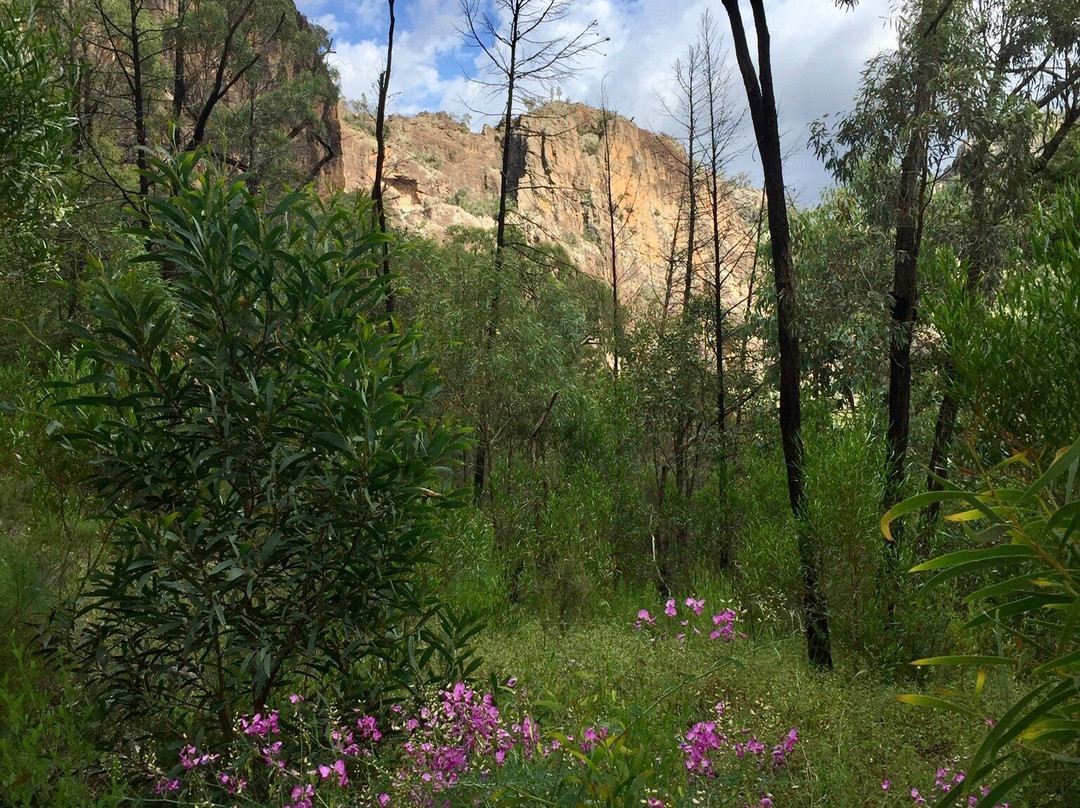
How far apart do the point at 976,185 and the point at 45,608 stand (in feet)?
38.6

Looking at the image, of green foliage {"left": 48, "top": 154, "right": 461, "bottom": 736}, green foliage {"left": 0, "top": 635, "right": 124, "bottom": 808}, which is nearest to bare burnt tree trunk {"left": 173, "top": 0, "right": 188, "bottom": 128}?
green foliage {"left": 48, "top": 154, "right": 461, "bottom": 736}

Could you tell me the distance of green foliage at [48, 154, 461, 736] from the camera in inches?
108

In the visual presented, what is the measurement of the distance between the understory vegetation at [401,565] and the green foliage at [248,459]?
2 centimetres

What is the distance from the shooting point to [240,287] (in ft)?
9.55

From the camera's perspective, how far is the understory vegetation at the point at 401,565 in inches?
90.7

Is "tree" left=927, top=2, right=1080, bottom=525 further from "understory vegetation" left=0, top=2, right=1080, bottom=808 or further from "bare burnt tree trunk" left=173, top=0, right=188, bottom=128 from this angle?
"bare burnt tree trunk" left=173, top=0, right=188, bottom=128

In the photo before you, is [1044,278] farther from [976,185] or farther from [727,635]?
[976,185]

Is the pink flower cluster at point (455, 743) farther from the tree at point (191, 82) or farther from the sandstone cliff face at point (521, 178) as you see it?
the sandstone cliff face at point (521, 178)

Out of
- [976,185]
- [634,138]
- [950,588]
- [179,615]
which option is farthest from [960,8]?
[634,138]

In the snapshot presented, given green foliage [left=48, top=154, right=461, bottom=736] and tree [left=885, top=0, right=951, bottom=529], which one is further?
tree [left=885, top=0, right=951, bottom=529]

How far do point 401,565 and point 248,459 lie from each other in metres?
0.81

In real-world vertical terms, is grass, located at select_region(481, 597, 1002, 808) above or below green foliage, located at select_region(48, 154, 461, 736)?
below

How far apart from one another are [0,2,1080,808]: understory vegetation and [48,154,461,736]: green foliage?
2 centimetres

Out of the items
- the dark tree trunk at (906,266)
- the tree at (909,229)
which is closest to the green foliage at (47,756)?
the dark tree trunk at (906,266)
